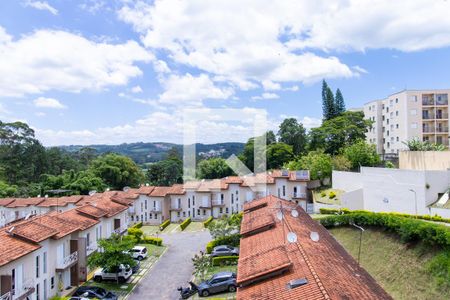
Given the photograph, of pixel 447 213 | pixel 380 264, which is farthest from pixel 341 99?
pixel 380 264

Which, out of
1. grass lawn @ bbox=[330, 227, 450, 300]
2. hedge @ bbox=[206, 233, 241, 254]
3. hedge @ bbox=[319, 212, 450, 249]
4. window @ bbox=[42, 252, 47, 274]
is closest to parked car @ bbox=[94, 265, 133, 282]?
window @ bbox=[42, 252, 47, 274]

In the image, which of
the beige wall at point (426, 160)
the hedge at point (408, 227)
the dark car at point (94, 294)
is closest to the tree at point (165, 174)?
the beige wall at point (426, 160)

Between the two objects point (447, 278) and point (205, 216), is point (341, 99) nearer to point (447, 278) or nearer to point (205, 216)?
point (205, 216)

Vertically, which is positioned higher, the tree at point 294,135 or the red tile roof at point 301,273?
the tree at point 294,135

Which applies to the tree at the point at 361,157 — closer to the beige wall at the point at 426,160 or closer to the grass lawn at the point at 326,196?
the grass lawn at the point at 326,196

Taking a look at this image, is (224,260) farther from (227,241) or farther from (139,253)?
(139,253)

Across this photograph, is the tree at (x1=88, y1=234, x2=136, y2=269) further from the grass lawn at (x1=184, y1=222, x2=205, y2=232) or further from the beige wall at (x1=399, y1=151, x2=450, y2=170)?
the beige wall at (x1=399, y1=151, x2=450, y2=170)
